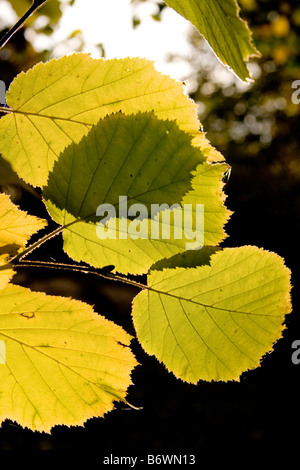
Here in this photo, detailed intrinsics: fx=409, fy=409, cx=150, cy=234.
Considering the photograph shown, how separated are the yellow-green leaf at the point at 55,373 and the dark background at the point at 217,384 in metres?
2.37

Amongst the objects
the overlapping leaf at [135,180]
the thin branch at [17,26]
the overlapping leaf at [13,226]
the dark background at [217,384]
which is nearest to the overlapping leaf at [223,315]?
the overlapping leaf at [135,180]

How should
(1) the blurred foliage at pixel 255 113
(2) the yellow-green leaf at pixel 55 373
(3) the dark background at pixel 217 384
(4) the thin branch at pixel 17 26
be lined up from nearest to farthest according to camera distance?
(4) the thin branch at pixel 17 26 → (2) the yellow-green leaf at pixel 55 373 → (3) the dark background at pixel 217 384 → (1) the blurred foliage at pixel 255 113

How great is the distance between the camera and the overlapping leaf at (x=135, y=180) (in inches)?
16.9

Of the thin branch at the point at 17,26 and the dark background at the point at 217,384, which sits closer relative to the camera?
the thin branch at the point at 17,26

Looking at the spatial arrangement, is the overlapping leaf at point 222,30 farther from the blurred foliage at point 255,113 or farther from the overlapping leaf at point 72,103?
the blurred foliage at point 255,113

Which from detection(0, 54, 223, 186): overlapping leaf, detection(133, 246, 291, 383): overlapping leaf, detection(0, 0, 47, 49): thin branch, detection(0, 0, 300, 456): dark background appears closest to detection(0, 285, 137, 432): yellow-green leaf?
detection(133, 246, 291, 383): overlapping leaf

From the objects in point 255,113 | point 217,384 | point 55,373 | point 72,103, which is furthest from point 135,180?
point 255,113

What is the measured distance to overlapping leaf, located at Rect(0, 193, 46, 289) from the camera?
0.47 metres

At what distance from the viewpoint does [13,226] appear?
47 centimetres

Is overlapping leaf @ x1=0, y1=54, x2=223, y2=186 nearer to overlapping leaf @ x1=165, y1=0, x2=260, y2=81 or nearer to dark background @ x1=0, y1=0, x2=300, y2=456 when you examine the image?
overlapping leaf @ x1=165, y1=0, x2=260, y2=81

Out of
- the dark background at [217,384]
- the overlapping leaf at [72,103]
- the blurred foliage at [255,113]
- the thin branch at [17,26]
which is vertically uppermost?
the blurred foliage at [255,113]

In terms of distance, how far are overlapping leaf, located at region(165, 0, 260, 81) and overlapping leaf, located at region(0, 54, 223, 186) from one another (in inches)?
2.2

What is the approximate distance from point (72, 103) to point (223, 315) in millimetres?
313

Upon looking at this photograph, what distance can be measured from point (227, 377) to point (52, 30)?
259cm
